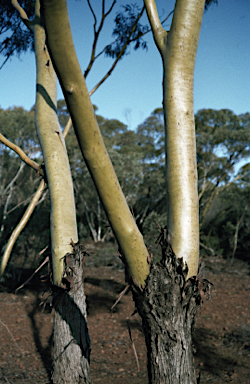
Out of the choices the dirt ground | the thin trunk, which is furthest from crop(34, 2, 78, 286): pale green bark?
the dirt ground

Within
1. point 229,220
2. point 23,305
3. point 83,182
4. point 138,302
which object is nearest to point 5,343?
point 23,305

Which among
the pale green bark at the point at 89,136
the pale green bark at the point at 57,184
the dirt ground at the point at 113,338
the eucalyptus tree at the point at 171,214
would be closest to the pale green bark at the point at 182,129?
the eucalyptus tree at the point at 171,214

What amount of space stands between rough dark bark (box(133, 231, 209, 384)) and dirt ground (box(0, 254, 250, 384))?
1.16 m

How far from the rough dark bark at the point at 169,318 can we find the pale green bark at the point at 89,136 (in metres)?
0.08

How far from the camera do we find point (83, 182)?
14.0 meters

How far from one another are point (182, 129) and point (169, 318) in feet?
2.93

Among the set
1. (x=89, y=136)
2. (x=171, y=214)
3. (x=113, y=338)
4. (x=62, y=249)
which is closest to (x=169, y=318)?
(x=171, y=214)

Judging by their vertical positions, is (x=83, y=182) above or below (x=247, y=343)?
above

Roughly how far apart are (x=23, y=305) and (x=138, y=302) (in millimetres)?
6065

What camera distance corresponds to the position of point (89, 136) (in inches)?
49.9

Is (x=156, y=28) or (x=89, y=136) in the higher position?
(x=156, y=28)

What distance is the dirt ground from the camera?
3779mm

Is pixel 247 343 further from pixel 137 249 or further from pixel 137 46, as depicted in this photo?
pixel 137 46

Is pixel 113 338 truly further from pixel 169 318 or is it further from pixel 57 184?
pixel 169 318
